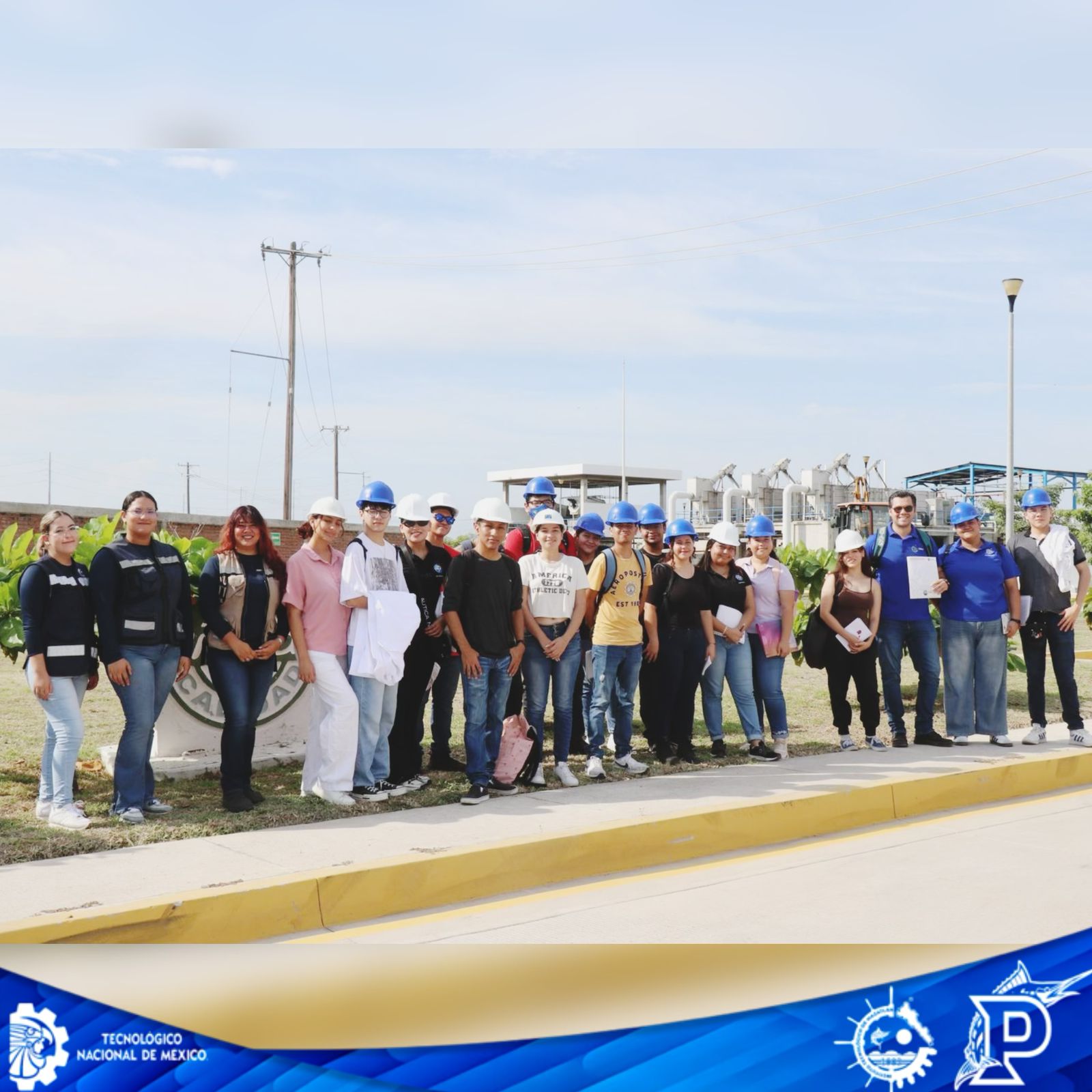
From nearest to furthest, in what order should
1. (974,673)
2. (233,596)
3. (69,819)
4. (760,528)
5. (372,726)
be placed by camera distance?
(69,819), (233,596), (372,726), (760,528), (974,673)

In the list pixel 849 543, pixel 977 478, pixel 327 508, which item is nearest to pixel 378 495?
pixel 327 508

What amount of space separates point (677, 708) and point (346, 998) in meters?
5.62

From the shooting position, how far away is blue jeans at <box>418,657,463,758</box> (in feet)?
26.0

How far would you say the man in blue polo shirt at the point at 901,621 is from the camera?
30.5ft

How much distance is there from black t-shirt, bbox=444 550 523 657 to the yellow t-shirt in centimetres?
93

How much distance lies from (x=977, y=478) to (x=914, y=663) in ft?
166

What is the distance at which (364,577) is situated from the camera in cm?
702

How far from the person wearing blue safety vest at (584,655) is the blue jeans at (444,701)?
89 cm

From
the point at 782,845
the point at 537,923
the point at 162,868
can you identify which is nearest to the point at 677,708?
the point at 782,845

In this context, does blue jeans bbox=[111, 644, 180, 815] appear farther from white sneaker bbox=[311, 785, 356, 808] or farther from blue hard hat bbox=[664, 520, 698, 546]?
blue hard hat bbox=[664, 520, 698, 546]

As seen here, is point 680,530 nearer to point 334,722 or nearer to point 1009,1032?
point 334,722

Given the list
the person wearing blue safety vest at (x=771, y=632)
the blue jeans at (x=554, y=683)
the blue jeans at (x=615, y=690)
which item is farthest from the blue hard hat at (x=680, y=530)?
the blue jeans at (x=554, y=683)

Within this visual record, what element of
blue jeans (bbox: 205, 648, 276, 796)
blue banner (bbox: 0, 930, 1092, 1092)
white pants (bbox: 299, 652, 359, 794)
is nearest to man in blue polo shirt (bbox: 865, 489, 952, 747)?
white pants (bbox: 299, 652, 359, 794)

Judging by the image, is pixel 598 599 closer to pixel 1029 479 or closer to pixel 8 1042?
pixel 8 1042
